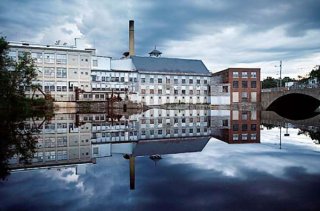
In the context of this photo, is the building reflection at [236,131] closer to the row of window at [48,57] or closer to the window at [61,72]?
the window at [61,72]

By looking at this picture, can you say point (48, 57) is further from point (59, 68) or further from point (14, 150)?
point (14, 150)

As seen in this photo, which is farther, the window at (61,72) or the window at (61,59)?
the window at (61,59)

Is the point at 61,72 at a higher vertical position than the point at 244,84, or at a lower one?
higher

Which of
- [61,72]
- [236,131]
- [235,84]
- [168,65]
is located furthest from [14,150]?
[168,65]

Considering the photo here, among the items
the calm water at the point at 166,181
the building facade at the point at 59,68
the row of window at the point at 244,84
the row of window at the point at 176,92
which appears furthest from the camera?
the row of window at the point at 244,84

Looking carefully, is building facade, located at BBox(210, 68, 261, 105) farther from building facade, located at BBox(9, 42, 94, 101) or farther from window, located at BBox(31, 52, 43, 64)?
window, located at BBox(31, 52, 43, 64)

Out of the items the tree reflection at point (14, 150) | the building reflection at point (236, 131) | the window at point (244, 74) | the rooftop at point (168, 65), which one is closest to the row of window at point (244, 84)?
the window at point (244, 74)

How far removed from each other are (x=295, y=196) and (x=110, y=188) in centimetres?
324

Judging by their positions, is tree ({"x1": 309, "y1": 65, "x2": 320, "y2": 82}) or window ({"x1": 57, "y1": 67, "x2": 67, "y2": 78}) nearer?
window ({"x1": 57, "y1": 67, "x2": 67, "y2": 78})

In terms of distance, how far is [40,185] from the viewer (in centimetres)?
516

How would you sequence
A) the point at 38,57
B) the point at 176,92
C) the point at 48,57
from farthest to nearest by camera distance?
the point at 176,92
the point at 48,57
the point at 38,57

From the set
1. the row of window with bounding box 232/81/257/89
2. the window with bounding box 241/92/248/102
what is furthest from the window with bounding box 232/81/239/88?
the window with bounding box 241/92/248/102

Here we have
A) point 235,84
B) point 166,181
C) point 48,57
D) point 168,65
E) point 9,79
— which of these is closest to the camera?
point 166,181

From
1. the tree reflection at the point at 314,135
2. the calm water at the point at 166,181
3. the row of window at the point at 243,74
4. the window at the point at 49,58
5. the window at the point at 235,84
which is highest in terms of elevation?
the window at the point at 49,58
